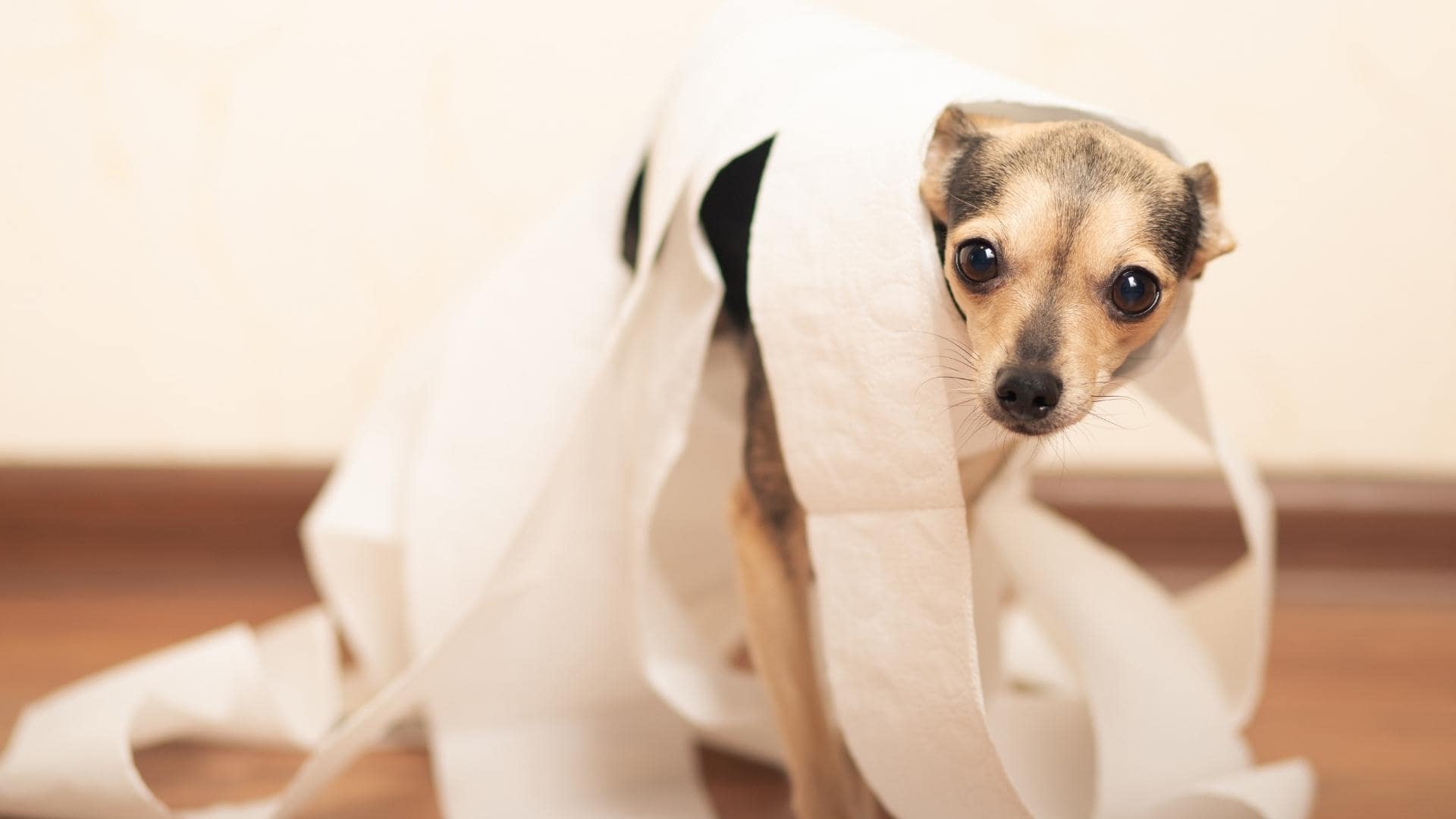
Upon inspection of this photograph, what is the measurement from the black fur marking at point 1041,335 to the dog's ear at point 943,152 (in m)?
0.11

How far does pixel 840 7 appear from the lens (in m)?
1.46

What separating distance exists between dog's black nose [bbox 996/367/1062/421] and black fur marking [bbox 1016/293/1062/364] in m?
0.01

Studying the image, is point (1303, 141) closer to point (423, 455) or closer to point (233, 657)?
point (423, 455)

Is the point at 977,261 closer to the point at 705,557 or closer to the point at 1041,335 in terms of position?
the point at 1041,335

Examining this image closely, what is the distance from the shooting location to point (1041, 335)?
2.59ft

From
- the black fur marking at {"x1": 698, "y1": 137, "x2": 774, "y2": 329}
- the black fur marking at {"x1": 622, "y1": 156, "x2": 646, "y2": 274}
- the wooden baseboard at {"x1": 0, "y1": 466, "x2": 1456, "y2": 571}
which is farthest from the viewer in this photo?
the wooden baseboard at {"x1": 0, "y1": 466, "x2": 1456, "y2": 571}

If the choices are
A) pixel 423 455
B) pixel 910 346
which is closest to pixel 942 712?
pixel 910 346

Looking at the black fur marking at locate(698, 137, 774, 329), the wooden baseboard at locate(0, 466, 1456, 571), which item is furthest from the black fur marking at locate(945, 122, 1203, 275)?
the wooden baseboard at locate(0, 466, 1456, 571)

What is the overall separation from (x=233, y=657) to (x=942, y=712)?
0.79m

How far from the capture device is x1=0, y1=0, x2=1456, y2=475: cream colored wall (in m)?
1.45

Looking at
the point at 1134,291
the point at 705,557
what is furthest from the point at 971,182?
the point at 705,557

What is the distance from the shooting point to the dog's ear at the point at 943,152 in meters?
0.86

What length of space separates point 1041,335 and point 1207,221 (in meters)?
0.19

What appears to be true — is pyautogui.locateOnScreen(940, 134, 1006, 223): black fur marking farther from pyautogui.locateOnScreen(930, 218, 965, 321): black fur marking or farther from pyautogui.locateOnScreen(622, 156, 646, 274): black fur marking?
pyautogui.locateOnScreen(622, 156, 646, 274): black fur marking
